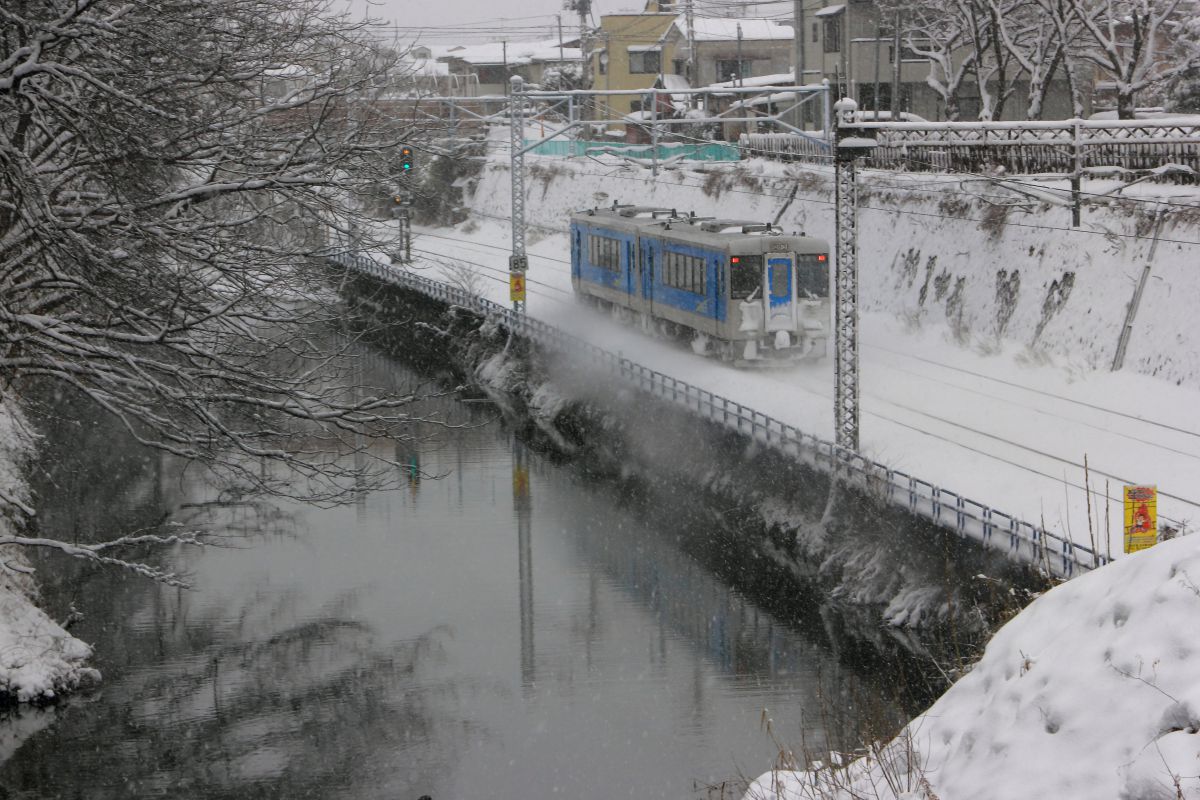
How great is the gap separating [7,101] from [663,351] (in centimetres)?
2278

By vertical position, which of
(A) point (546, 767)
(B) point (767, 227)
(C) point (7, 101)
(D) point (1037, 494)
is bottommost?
(A) point (546, 767)

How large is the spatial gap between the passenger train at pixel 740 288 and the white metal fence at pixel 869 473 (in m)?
1.69

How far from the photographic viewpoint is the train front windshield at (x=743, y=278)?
28.0 meters

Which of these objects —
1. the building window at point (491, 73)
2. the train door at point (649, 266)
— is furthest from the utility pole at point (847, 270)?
the building window at point (491, 73)

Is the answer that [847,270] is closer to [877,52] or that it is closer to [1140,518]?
[1140,518]

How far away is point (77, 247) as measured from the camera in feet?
32.7

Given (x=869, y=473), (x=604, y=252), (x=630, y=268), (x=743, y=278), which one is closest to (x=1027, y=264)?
(x=743, y=278)

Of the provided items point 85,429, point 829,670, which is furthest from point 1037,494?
point 85,429

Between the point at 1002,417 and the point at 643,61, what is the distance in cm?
6194

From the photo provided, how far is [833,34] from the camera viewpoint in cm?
5834

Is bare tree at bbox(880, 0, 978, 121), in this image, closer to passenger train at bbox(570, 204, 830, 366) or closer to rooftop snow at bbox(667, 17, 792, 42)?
passenger train at bbox(570, 204, 830, 366)

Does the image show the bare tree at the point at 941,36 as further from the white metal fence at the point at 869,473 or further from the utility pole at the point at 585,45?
the utility pole at the point at 585,45

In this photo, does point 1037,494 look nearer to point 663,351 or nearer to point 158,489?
point 663,351

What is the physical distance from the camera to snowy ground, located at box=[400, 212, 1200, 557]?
18766mm
